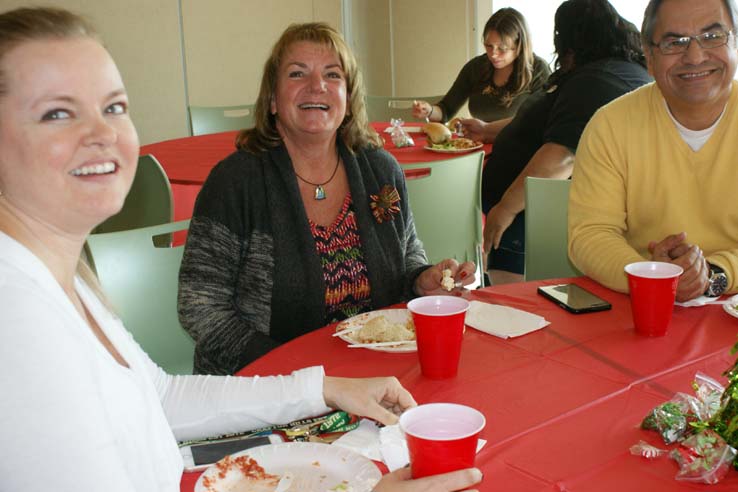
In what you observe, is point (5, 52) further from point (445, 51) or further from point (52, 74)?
point (445, 51)

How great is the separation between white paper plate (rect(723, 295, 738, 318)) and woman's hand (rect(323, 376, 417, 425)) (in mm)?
766

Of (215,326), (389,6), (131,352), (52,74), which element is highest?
(389,6)

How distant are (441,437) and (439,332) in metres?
0.45

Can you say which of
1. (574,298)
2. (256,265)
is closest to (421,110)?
(256,265)

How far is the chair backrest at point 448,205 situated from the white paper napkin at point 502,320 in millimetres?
1175

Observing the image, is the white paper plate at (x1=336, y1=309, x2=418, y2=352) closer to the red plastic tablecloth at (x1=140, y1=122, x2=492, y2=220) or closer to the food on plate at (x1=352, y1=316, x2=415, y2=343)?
the food on plate at (x1=352, y1=316, x2=415, y2=343)

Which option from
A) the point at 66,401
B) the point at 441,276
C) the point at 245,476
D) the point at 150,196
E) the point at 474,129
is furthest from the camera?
the point at 474,129

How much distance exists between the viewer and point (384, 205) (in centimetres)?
213

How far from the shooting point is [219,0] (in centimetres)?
613

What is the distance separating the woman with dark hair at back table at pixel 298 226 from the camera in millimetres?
1903

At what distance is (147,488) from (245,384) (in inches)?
12.8

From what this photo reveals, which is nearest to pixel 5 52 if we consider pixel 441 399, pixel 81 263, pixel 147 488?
pixel 81 263

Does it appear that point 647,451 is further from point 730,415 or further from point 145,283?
point 145,283

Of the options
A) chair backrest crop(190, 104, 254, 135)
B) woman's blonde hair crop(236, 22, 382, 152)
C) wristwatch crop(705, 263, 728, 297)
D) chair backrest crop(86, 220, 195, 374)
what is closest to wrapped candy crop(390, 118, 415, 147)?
chair backrest crop(190, 104, 254, 135)
